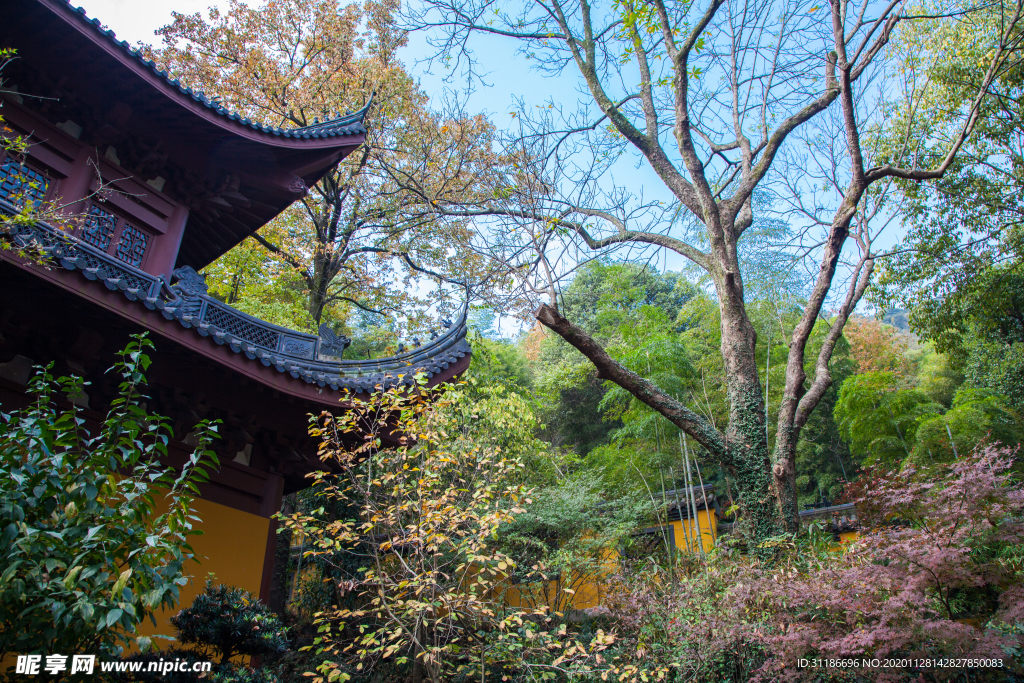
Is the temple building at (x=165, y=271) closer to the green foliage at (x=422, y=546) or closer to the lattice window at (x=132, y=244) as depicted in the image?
the lattice window at (x=132, y=244)

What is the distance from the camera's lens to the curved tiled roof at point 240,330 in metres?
3.83

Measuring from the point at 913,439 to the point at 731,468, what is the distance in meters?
6.67

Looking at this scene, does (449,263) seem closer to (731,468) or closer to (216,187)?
(216,187)

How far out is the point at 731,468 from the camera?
20.2ft

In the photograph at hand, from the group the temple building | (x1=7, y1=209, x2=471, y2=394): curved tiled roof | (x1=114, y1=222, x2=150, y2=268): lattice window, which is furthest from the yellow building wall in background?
(x1=114, y1=222, x2=150, y2=268): lattice window

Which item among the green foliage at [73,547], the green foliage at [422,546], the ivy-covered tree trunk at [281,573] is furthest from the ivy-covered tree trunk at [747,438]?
the ivy-covered tree trunk at [281,573]

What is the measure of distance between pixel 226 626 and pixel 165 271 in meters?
3.84

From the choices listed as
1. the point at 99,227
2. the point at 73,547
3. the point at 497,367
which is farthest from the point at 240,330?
the point at 497,367

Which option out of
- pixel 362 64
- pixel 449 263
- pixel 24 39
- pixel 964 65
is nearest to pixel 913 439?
pixel 964 65

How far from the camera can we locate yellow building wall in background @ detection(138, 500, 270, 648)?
484cm

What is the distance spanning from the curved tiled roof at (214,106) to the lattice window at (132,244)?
4.90 ft

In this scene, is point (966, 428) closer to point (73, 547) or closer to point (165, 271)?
point (73, 547)

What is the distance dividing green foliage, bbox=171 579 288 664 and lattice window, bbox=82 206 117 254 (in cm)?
359

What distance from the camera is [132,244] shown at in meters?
5.86
